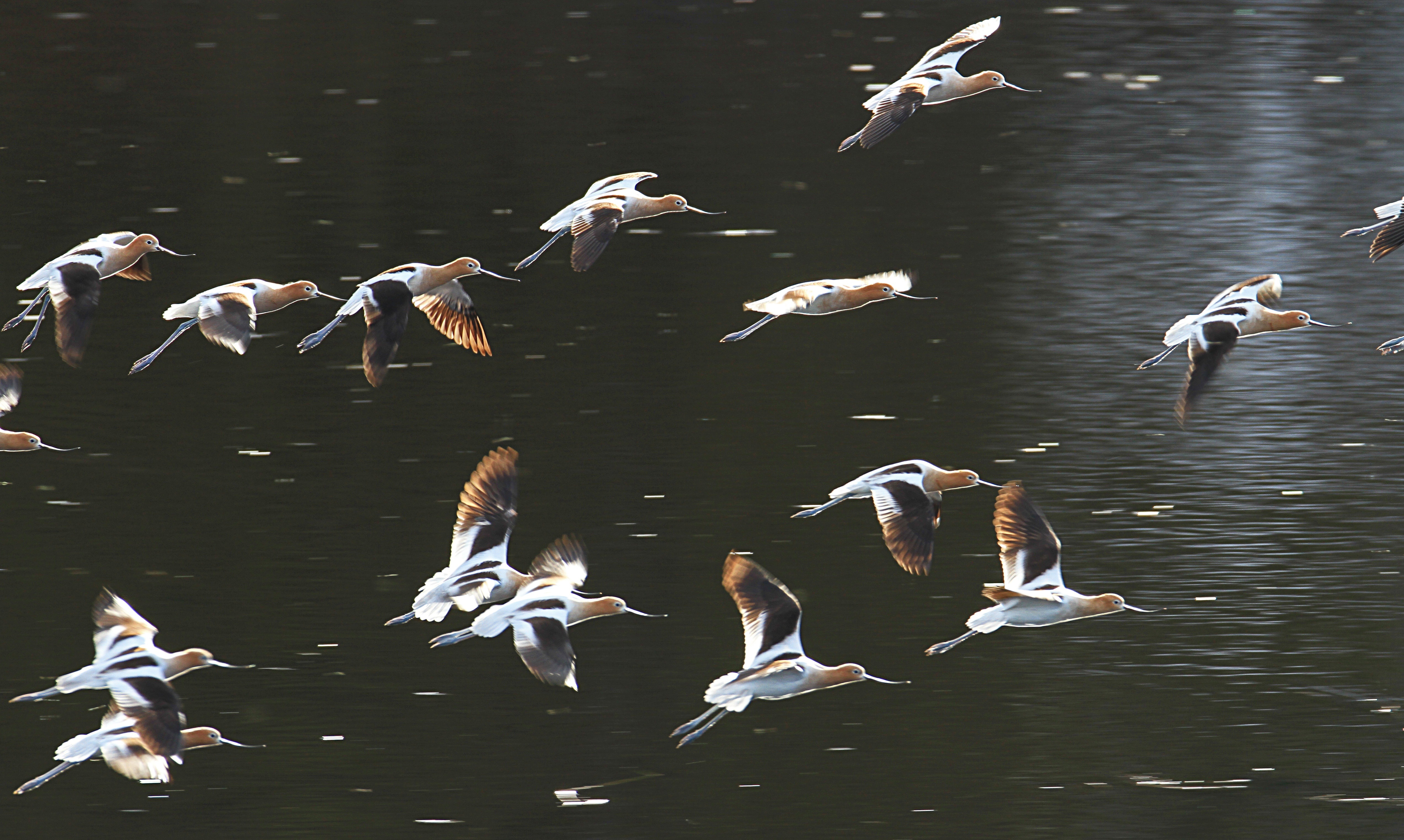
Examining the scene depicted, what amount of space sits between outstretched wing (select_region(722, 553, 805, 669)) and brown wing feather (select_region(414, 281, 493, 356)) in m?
1.98

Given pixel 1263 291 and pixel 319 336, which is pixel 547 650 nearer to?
pixel 319 336

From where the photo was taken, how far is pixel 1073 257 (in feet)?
36.9

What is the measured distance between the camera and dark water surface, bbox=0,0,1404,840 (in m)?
7.38

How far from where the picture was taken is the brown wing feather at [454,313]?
27.2 feet

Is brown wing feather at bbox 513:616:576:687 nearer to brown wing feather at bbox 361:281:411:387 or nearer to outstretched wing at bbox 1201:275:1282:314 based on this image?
brown wing feather at bbox 361:281:411:387

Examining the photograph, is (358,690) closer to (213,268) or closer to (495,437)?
(495,437)

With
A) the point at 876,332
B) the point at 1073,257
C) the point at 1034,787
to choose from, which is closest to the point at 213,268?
the point at 876,332

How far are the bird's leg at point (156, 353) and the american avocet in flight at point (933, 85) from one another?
9.28ft

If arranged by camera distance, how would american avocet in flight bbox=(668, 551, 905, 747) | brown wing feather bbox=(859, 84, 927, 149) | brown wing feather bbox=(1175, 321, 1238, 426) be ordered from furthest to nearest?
brown wing feather bbox=(859, 84, 927, 149) < brown wing feather bbox=(1175, 321, 1238, 426) < american avocet in flight bbox=(668, 551, 905, 747)

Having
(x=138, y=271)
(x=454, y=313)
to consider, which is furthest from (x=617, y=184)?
(x=138, y=271)

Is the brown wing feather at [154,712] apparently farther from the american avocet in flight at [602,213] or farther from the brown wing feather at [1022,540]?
the brown wing feather at [1022,540]

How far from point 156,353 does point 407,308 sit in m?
1.12

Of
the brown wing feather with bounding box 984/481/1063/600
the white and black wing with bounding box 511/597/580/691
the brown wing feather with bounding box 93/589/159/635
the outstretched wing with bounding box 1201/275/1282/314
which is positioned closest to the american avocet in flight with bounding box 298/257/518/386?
the white and black wing with bounding box 511/597/580/691

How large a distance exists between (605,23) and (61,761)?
29.9ft
